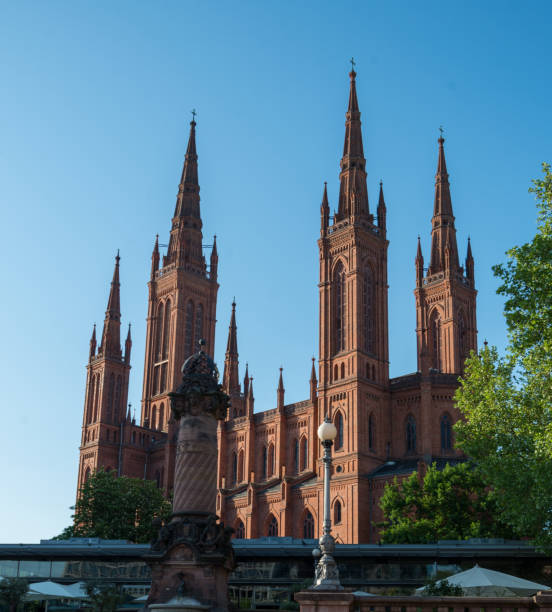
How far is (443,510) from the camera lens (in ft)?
170

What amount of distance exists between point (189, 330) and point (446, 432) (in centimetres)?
4306

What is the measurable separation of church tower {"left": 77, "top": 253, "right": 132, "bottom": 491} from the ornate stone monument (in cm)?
7308

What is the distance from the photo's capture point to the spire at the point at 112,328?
99312 mm

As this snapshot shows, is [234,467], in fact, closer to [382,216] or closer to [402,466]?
[402,466]

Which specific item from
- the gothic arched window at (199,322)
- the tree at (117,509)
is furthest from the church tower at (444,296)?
the tree at (117,509)

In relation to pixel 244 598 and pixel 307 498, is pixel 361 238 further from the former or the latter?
pixel 244 598

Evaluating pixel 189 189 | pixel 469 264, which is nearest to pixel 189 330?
pixel 189 189

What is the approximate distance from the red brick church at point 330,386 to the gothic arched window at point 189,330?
14cm

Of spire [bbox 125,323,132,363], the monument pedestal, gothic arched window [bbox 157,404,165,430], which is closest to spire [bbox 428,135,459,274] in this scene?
gothic arched window [bbox 157,404,165,430]

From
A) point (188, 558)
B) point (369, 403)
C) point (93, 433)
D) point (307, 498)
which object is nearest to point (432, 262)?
point (369, 403)

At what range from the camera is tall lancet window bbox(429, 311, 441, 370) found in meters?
89.2

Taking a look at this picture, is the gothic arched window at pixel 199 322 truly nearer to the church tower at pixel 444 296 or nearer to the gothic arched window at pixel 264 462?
the gothic arched window at pixel 264 462

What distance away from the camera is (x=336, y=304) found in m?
75.3

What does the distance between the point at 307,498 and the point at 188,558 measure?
50.9 metres
